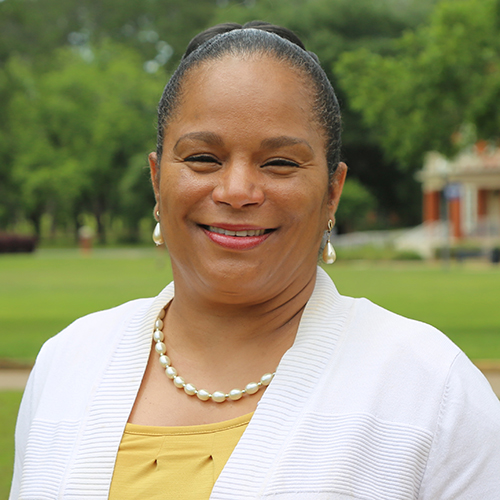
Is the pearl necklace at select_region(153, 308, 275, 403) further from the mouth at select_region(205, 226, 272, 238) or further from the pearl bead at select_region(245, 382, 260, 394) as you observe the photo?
the mouth at select_region(205, 226, 272, 238)

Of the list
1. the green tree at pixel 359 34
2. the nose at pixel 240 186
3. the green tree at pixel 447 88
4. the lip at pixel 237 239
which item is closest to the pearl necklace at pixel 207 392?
the lip at pixel 237 239

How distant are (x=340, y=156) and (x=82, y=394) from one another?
95 cm

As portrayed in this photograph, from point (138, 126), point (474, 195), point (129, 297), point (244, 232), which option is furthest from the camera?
point (138, 126)

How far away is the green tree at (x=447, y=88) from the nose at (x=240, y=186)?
10015 millimetres

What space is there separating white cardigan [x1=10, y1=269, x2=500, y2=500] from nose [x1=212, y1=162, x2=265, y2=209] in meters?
0.36

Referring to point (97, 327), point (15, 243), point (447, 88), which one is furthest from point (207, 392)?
point (15, 243)

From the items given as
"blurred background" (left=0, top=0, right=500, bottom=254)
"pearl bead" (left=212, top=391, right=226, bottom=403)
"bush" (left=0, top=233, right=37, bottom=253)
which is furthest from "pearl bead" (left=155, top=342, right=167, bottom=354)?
"bush" (left=0, top=233, right=37, bottom=253)

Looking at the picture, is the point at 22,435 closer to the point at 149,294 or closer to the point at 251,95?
the point at 251,95

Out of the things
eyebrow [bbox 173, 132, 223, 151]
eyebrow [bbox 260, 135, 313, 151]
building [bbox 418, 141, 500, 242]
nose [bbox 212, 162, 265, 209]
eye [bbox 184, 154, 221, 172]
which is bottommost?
building [bbox 418, 141, 500, 242]

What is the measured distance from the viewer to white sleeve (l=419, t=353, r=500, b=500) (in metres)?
1.59

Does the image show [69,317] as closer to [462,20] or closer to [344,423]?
[462,20]

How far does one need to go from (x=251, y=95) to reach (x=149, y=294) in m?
14.1

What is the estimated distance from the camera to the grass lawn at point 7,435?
204 inches

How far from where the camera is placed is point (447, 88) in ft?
39.0
